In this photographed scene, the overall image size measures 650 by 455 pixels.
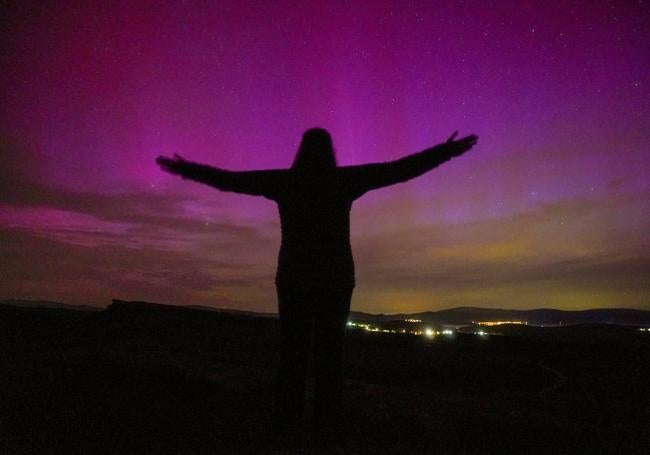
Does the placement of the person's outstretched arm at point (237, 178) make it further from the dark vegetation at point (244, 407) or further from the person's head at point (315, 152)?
the dark vegetation at point (244, 407)

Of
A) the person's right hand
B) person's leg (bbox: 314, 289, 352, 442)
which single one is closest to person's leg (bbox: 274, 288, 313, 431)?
person's leg (bbox: 314, 289, 352, 442)

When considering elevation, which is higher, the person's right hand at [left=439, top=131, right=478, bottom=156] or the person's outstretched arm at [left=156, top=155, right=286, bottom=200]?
the person's right hand at [left=439, top=131, right=478, bottom=156]

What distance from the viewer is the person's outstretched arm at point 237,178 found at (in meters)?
3.79

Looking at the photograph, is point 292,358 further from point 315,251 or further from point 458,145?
point 458,145

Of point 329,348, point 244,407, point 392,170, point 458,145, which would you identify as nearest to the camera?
point 329,348

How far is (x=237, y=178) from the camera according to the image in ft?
12.6

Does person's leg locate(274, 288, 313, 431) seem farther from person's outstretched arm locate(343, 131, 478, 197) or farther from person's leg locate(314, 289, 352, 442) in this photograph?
person's outstretched arm locate(343, 131, 478, 197)

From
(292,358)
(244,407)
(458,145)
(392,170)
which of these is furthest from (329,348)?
(458,145)

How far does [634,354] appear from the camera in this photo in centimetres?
1176

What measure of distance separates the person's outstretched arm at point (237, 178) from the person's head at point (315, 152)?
20cm

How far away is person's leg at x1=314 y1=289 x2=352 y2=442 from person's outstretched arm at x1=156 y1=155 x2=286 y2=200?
1072 millimetres

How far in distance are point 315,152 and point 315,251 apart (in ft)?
2.94

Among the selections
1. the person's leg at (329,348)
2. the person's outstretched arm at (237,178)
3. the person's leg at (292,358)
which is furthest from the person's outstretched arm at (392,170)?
the person's leg at (292,358)

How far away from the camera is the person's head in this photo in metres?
3.76
